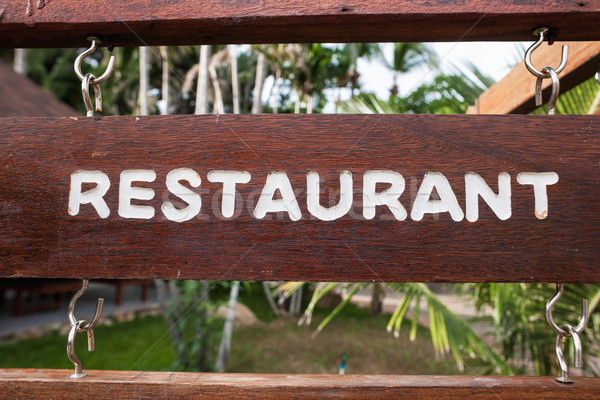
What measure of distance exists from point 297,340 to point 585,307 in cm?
510

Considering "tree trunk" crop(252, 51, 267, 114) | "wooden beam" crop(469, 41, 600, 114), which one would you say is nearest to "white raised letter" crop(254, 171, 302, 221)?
"wooden beam" crop(469, 41, 600, 114)

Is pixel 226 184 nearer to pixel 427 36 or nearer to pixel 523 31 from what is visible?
pixel 427 36

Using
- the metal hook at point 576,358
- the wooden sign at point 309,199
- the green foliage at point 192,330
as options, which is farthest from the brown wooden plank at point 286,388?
the green foliage at point 192,330

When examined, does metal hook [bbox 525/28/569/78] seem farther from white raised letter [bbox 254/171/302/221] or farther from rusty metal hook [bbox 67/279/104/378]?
rusty metal hook [bbox 67/279/104/378]

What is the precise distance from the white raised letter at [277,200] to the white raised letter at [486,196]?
0.26 m

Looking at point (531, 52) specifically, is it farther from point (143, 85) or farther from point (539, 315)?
point (143, 85)

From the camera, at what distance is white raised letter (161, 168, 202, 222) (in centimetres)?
59

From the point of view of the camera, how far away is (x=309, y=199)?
1.91ft

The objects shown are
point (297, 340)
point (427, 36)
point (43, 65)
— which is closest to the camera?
point (427, 36)

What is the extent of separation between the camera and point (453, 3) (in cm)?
61

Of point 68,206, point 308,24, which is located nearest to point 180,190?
point 68,206

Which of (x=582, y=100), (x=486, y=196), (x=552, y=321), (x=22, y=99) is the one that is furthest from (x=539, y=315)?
(x=22, y=99)

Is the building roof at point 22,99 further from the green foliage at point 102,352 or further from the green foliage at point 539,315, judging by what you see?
the green foliage at point 539,315

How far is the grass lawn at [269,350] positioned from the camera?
12.0ft
